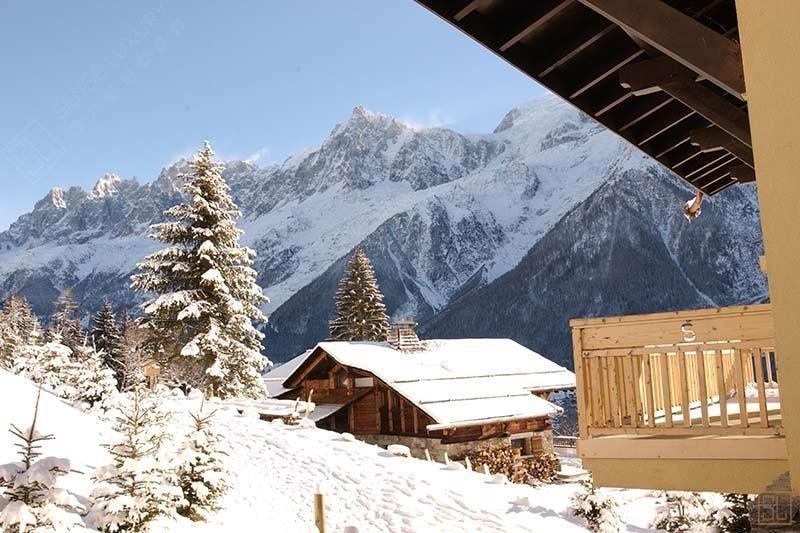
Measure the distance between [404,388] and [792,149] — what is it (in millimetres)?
19494

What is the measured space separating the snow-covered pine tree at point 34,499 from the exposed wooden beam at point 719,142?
26.0 feet

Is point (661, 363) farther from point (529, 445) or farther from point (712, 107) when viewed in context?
point (529, 445)

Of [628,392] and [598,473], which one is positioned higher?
[628,392]

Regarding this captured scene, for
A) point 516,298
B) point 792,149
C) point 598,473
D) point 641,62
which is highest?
point 516,298

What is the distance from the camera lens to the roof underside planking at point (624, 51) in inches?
183

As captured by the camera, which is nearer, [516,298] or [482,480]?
[482,480]

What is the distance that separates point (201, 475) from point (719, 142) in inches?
359

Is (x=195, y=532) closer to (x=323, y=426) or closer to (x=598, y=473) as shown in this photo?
(x=598, y=473)

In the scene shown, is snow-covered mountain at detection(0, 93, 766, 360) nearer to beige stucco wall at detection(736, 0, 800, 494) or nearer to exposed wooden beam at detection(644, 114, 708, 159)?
exposed wooden beam at detection(644, 114, 708, 159)

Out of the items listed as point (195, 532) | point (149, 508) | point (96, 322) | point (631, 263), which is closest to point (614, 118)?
point (149, 508)

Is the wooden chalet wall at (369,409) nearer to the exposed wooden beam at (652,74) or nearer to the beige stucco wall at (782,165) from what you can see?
the exposed wooden beam at (652,74)

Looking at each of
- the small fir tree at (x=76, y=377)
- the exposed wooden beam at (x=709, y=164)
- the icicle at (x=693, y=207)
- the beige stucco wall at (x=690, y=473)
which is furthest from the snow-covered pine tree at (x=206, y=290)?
the beige stucco wall at (x=690, y=473)

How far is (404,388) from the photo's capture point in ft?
73.8

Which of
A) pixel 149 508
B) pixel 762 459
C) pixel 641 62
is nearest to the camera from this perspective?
pixel 762 459
